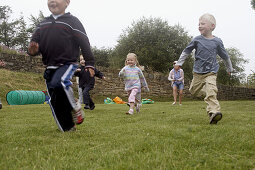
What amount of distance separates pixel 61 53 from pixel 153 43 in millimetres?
26205

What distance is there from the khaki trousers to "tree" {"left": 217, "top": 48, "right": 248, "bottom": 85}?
106ft

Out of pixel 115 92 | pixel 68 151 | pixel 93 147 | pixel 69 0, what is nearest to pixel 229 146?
pixel 93 147

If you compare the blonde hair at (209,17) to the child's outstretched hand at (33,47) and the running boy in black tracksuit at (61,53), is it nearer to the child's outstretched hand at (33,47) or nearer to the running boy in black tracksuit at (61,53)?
the running boy in black tracksuit at (61,53)

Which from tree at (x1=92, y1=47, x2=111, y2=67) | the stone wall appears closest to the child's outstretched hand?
the stone wall

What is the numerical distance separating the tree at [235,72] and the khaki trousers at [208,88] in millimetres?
32365

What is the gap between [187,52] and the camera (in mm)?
4961

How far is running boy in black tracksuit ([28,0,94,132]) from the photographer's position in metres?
3.12

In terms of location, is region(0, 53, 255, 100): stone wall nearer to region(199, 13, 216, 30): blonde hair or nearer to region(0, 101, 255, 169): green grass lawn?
region(199, 13, 216, 30): blonde hair

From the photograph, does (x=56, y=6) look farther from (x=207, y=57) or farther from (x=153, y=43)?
(x=153, y=43)

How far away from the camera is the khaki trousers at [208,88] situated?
423cm

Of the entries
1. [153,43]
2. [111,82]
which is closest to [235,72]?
[153,43]

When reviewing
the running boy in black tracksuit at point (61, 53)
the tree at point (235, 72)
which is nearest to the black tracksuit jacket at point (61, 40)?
the running boy in black tracksuit at point (61, 53)

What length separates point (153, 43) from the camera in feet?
93.9

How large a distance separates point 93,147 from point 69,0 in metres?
2.10
